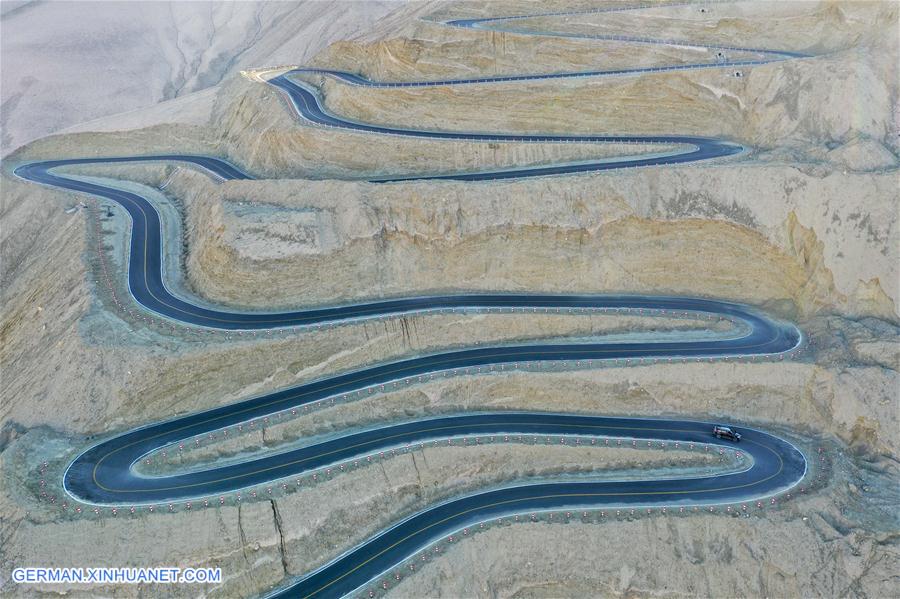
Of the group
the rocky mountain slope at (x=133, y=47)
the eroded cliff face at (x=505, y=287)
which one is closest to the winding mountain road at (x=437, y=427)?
the eroded cliff face at (x=505, y=287)

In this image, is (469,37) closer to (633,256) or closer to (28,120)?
(633,256)

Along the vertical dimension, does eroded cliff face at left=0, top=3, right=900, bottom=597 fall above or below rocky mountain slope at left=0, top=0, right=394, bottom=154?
below

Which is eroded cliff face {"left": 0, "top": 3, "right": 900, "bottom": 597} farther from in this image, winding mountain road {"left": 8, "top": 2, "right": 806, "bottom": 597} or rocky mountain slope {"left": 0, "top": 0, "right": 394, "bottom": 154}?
rocky mountain slope {"left": 0, "top": 0, "right": 394, "bottom": 154}

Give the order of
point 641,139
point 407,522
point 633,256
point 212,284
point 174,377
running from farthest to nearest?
point 641,139 < point 633,256 < point 212,284 < point 174,377 < point 407,522

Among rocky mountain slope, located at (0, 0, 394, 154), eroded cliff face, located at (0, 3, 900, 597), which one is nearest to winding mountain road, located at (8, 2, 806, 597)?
eroded cliff face, located at (0, 3, 900, 597)

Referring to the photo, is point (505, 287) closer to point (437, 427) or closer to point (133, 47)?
point (437, 427)

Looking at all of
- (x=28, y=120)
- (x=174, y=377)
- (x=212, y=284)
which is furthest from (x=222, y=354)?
(x=28, y=120)

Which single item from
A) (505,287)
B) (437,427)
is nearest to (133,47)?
(505,287)

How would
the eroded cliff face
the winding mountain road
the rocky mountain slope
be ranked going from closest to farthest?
the eroded cliff face → the winding mountain road → the rocky mountain slope
